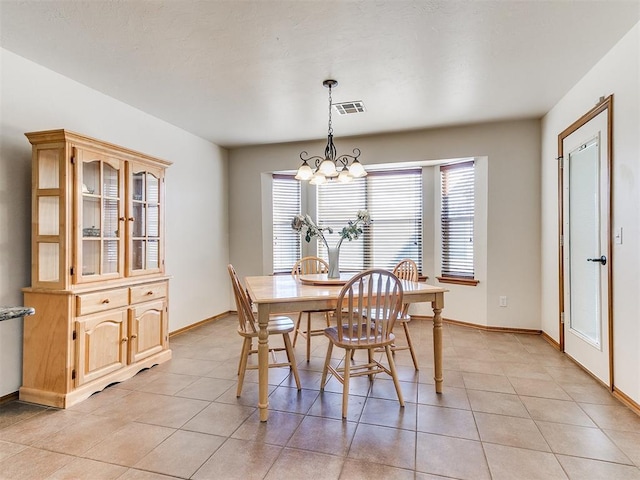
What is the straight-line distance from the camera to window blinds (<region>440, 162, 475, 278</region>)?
14.4 feet

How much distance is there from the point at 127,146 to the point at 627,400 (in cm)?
451

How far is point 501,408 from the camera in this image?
7.57ft

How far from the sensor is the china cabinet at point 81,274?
7.90 ft

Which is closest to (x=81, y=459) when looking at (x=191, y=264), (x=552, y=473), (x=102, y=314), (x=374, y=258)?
(x=102, y=314)

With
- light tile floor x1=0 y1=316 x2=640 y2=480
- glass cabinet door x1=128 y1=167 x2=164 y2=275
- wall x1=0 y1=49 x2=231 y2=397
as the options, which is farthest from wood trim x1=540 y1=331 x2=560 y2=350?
wall x1=0 y1=49 x2=231 y2=397

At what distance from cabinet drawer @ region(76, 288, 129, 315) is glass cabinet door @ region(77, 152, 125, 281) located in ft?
0.41

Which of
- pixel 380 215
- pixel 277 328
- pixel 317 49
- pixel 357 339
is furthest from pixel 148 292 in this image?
pixel 380 215

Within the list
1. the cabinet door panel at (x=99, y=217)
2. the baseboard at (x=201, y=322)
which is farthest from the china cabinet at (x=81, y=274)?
the baseboard at (x=201, y=322)

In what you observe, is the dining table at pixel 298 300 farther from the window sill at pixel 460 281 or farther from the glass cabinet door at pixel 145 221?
the window sill at pixel 460 281

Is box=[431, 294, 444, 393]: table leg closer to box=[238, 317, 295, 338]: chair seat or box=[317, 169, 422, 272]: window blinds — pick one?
box=[238, 317, 295, 338]: chair seat

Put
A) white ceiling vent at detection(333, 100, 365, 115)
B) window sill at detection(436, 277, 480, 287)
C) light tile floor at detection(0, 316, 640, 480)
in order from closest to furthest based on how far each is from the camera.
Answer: light tile floor at detection(0, 316, 640, 480)
white ceiling vent at detection(333, 100, 365, 115)
window sill at detection(436, 277, 480, 287)

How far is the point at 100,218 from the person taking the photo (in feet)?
8.88

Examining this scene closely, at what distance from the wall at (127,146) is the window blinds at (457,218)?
3.05 m

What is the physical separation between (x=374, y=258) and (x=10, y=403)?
399cm
